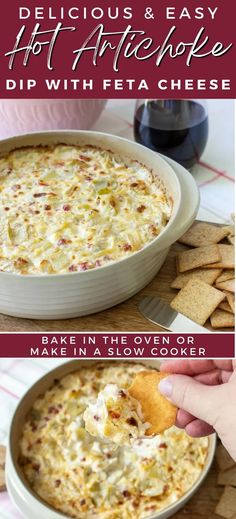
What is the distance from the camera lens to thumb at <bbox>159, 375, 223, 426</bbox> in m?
1.08

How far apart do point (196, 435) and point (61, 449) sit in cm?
30

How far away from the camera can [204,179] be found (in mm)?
1620

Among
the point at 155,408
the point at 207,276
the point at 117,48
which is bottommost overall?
the point at 155,408

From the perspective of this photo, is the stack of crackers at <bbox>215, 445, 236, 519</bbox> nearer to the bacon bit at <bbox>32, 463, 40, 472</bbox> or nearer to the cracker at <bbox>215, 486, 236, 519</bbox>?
the cracker at <bbox>215, 486, 236, 519</bbox>

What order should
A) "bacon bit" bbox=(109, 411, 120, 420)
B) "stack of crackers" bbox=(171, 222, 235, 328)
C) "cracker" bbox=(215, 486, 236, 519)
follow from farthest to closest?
"cracker" bbox=(215, 486, 236, 519) → "stack of crackers" bbox=(171, 222, 235, 328) → "bacon bit" bbox=(109, 411, 120, 420)

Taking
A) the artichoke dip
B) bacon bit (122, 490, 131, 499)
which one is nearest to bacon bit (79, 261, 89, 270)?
the artichoke dip

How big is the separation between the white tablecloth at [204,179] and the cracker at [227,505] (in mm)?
465

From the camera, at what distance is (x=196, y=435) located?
1296 mm

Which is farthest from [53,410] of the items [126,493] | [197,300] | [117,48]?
[117,48]

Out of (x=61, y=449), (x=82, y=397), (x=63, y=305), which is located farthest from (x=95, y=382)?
(x=63, y=305)

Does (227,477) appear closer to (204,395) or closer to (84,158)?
(204,395)

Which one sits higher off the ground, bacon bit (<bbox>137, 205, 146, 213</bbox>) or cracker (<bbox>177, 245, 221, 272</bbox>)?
bacon bit (<bbox>137, 205, 146, 213</bbox>)

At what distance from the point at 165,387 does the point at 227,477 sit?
1.16 feet

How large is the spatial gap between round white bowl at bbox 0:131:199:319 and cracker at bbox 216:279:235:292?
115mm
